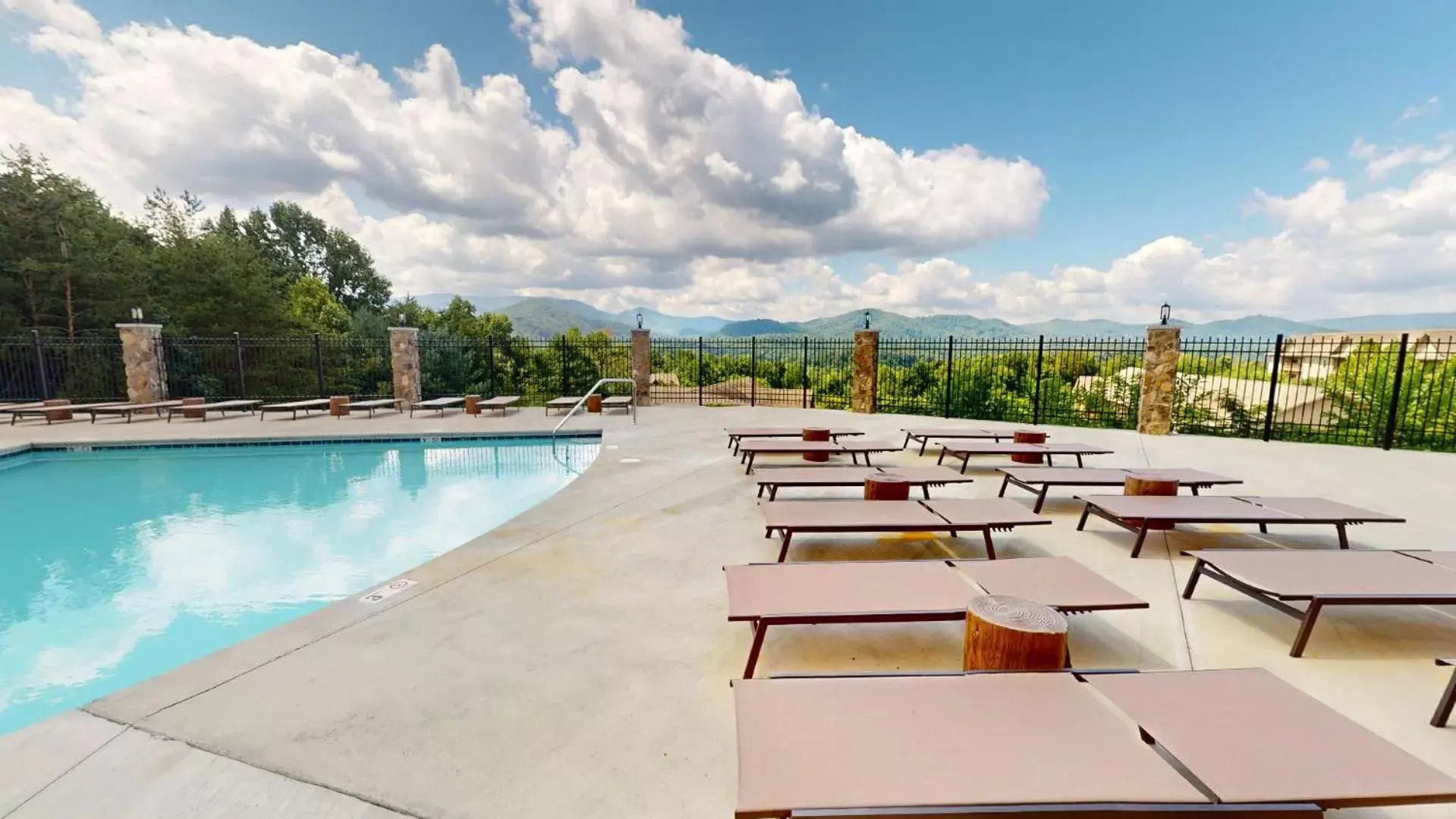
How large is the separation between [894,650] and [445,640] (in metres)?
2.47

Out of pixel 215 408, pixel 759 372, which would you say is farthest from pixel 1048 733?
pixel 759 372

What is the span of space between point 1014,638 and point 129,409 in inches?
720

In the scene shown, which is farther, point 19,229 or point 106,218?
point 106,218

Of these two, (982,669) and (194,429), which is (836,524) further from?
(194,429)

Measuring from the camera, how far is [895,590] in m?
2.85

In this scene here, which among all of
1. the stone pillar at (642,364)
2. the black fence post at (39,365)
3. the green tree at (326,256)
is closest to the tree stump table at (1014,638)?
the stone pillar at (642,364)

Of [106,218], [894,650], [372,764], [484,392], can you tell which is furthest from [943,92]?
[106,218]

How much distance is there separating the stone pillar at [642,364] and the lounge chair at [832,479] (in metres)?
8.95

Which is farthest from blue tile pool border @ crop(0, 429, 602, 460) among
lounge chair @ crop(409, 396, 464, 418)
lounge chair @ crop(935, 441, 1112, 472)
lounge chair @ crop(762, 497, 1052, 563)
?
lounge chair @ crop(762, 497, 1052, 563)

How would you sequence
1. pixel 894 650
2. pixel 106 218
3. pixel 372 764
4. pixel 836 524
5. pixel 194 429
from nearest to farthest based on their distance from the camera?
1. pixel 372 764
2. pixel 894 650
3. pixel 836 524
4. pixel 194 429
5. pixel 106 218

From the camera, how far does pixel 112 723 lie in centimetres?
231

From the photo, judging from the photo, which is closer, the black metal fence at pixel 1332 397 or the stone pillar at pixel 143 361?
the black metal fence at pixel 1332 397

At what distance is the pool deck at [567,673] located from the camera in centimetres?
197

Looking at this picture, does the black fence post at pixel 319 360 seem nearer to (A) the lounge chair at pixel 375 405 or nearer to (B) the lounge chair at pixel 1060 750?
(A) the lounge chair at pixel 375 405
